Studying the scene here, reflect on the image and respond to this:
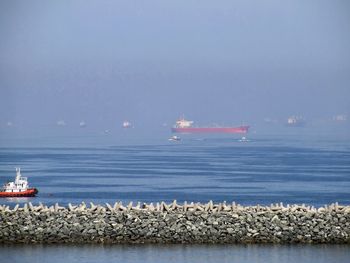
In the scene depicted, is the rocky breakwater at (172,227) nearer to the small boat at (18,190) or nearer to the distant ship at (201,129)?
the small boat at (18,190)

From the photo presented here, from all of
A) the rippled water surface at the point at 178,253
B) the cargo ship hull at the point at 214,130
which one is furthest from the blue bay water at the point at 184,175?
the cargo ship hull at the point at 214,130

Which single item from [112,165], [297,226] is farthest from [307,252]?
[112,165]

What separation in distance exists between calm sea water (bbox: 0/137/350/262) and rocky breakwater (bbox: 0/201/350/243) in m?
0.41

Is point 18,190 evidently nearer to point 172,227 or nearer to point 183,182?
point 183,182

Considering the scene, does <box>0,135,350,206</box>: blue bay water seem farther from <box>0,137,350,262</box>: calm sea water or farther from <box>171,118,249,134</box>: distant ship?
<box>171,118,249,134</box>: distant ship

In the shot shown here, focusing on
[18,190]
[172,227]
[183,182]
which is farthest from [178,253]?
[183,182]

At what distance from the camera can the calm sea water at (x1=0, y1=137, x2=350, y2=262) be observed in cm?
2870

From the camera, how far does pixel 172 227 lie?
2970cm

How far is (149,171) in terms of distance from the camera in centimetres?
7156

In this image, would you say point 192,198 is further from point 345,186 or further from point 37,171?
point 37,171

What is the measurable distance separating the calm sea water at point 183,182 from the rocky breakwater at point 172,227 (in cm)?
41

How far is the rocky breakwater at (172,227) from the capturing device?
97.3 feet

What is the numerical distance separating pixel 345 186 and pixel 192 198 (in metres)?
10.4

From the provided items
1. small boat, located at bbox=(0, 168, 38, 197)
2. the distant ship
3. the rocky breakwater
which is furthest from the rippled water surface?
the distant ship
